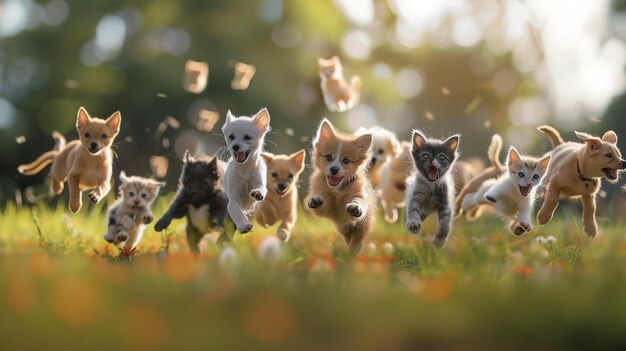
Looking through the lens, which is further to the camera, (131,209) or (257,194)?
(131,209)

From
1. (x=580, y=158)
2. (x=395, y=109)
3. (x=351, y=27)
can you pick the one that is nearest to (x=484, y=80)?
(x=395, y=109)

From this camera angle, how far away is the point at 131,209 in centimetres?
390

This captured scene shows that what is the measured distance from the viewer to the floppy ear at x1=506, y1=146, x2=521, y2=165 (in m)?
3.36

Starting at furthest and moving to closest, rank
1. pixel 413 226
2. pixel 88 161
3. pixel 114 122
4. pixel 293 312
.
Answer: pixel 88 161 → pixel 114 122 → pixel 413 226 → pixel 293 312

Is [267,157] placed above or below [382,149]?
below

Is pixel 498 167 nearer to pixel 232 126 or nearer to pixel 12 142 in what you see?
pixel 232 126

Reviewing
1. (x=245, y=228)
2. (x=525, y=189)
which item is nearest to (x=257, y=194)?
(x=245, y=228)

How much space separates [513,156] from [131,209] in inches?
83.1

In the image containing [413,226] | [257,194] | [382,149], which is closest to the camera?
[257,194]

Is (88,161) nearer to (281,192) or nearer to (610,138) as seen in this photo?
(281,192)

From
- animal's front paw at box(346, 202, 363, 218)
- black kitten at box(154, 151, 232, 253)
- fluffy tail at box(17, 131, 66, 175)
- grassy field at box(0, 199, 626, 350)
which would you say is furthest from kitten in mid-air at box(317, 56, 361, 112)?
grassy field at box(0, 199, 626, 350)

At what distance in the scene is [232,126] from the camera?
3.45 m

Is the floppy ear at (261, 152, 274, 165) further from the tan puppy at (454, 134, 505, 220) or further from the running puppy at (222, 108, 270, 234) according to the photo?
the tan puppy at (454, 134, 505, 220)

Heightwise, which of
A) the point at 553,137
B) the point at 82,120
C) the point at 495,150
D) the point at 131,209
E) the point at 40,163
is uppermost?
the point at 553,137
